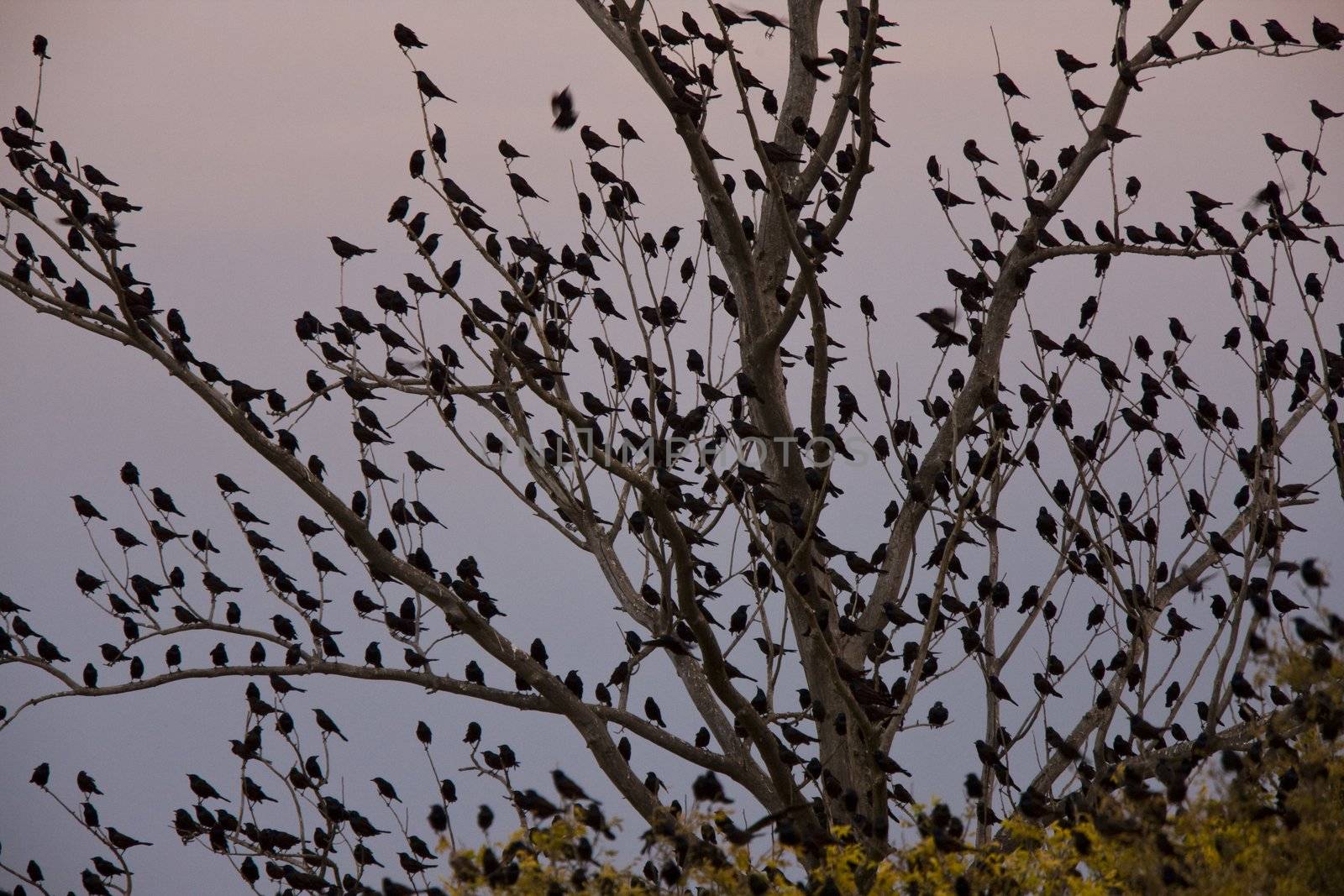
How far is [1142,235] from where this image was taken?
563 centimetres

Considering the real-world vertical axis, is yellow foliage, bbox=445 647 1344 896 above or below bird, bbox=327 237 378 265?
below

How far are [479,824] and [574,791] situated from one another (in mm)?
235

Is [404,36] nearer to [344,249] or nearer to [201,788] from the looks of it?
[344,249]

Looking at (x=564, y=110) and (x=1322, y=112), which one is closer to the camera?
(x=564, y=110)

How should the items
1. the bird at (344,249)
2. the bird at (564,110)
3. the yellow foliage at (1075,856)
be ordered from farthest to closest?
the bird at (344,249) → the bird at (564,110) → the yellow foliage at (1075,856)

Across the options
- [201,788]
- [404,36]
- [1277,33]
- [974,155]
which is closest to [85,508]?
[201,788]

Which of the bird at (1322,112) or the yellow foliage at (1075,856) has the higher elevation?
the bird at (1322,112)

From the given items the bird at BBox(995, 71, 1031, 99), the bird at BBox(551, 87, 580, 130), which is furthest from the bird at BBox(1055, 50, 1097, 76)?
the bird at BBox(551, 87, 580, 130)

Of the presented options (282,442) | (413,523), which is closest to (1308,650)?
(413,523)

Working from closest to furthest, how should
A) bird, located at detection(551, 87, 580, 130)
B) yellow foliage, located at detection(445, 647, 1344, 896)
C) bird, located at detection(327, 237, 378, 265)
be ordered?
1. yellow foliage, located at detection(445, 647, 1344, 896)
2. bird, located at detection(551, 87, 580, 130)
3. bird, located at detection(327, 237, 378, 265)

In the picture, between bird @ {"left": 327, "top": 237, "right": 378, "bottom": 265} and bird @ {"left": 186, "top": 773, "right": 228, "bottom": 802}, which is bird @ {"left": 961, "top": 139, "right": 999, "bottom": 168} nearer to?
bird @ {"left": 327, "top": 237, "right": 378, "bottom": 265}

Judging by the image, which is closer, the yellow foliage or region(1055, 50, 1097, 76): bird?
the yellow foliage

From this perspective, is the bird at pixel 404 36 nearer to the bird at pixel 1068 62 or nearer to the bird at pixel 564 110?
the bird at pixel 564 110

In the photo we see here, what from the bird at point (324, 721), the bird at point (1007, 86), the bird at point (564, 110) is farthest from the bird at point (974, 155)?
the bird at point (324, 721)
